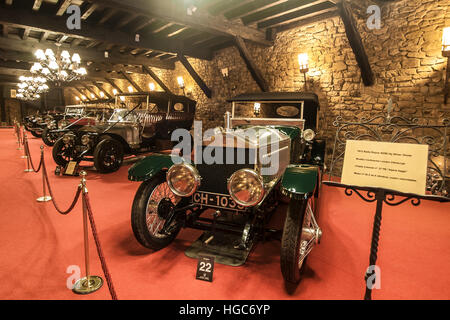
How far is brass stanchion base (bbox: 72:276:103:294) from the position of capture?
1714mm

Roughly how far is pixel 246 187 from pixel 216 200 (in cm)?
38

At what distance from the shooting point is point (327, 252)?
2.30 m

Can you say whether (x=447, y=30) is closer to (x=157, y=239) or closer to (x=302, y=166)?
(x=302, y=166)

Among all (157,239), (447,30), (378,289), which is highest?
(447,30)

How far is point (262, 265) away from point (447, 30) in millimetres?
4646

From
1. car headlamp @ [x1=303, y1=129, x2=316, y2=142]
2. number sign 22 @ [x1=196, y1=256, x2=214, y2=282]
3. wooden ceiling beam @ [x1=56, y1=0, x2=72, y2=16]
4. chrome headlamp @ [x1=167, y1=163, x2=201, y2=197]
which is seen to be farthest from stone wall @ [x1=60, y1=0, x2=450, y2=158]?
number sign 22 @ [x1=196, y1=256, x2=214, y2=282]

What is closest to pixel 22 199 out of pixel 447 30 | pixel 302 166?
pixel 302 166

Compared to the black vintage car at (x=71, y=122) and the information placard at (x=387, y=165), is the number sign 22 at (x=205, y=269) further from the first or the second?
the black vintage car at (x=71, y=122)

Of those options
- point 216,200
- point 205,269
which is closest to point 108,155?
point 216,200

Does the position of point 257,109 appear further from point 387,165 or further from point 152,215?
point 387,165

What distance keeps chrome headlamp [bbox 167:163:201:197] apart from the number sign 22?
1.72 ft
